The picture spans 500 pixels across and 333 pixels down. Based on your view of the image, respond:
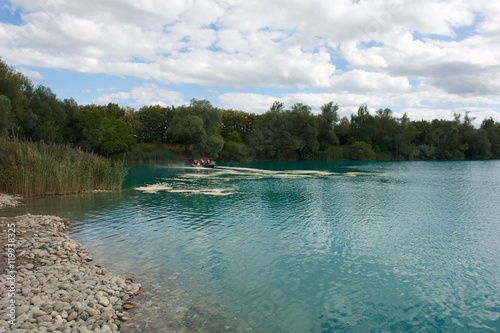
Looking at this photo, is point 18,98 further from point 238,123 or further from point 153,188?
point 238,123

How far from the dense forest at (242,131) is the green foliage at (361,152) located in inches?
11.9

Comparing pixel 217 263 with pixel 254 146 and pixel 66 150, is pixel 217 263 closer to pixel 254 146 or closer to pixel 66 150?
pixel 66 150

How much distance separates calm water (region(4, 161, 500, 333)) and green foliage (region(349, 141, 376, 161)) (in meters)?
84.3

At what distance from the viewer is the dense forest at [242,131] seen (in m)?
75.9

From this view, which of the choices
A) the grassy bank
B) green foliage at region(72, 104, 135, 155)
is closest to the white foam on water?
the grassy bank

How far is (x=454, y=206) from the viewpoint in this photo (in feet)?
100

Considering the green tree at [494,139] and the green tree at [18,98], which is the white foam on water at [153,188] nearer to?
the green tree at [18,98]

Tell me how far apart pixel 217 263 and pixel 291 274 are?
10.3ft

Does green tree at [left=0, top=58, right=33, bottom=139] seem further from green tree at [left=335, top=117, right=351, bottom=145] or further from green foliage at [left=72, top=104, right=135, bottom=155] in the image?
green tree at [left=335, top=117, right=351, bottom=145]

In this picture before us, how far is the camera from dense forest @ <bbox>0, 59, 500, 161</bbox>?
75.9 metres

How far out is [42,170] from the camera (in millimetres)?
29875

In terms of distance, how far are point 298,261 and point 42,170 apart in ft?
78.7

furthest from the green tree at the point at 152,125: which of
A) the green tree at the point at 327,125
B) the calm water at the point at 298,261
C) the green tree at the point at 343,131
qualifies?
the calm water at the point at 298,261

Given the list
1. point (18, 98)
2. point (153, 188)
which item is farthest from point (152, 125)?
point (153, 188)
